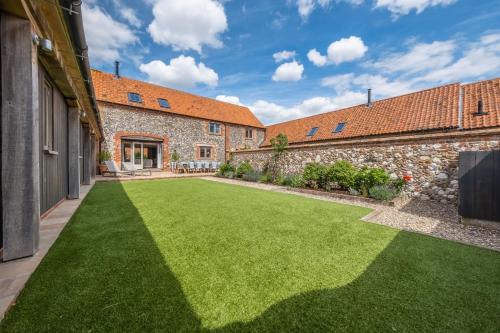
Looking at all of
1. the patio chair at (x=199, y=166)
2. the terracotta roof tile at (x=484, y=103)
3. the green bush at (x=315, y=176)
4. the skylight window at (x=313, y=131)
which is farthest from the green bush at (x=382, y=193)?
the patio chair at (x=199, y=166)

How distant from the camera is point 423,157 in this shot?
689 centimetres

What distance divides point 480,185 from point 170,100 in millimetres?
20122

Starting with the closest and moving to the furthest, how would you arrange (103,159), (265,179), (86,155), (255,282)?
(255,282) → (86,155) → (265,179) → (103,159)

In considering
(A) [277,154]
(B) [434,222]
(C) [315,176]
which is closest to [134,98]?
(A) [277,154]

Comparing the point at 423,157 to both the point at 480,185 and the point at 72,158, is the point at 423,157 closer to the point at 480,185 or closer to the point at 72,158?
the point at 480,185

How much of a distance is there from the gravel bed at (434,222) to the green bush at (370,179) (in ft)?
3.23

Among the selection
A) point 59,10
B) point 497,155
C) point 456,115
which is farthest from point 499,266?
point 456,115

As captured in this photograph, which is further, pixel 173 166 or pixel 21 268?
pixel 173 166

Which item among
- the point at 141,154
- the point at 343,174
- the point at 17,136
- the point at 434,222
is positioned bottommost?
the point at 434,222

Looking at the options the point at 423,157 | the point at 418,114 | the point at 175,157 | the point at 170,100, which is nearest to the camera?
the point at 423,157

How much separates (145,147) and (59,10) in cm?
1628

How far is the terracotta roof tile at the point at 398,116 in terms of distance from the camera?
35.7ft

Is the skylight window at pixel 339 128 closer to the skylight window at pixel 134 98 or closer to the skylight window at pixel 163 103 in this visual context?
the skylight window at pixel 163 103

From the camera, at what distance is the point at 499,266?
8.58 feet
